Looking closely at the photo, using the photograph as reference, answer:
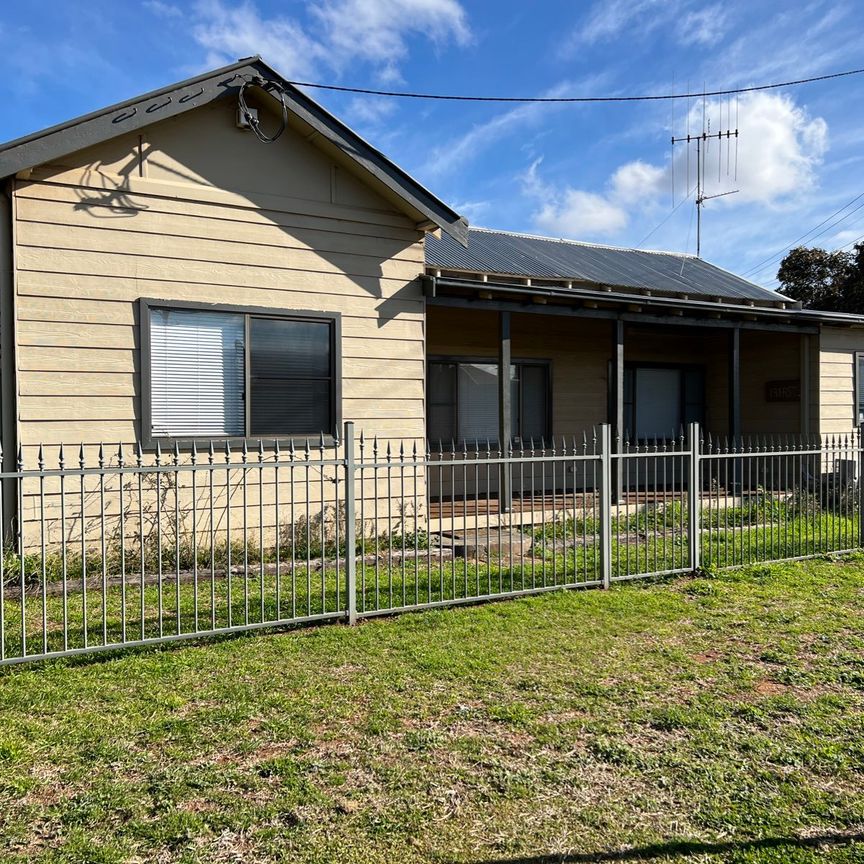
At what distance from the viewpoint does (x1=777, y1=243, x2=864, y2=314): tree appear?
101 ft

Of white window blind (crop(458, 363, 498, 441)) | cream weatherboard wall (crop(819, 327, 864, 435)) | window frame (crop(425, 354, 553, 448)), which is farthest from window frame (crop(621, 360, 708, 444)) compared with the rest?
white window blind (crop(458, 363, 498, 441))

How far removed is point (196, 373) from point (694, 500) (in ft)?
18.8

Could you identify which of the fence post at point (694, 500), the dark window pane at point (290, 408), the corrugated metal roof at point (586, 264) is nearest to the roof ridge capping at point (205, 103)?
the corrugated metal roof at point (586, 264)

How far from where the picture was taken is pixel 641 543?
8.84 m

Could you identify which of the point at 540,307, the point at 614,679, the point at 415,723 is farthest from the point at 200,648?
the point at 540,307

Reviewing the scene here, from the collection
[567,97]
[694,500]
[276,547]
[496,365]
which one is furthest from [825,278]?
[276,547]

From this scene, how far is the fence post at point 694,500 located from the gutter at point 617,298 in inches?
133

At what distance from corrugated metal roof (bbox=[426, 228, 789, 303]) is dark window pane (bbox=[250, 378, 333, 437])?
279 centimetres

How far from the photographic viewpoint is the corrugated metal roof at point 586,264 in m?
11.3

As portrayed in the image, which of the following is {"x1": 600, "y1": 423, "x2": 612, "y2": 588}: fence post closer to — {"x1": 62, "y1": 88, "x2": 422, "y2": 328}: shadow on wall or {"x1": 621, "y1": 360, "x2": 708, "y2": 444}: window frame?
{"x1": 62, "y1": 88, "x2": 422, "y2": 328}: shadow on wall

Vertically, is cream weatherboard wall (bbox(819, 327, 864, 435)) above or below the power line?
below

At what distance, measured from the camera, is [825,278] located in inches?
1305

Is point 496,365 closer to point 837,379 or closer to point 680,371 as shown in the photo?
point 680,371

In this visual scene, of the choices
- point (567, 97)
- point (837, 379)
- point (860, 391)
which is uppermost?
point (567, 97)
